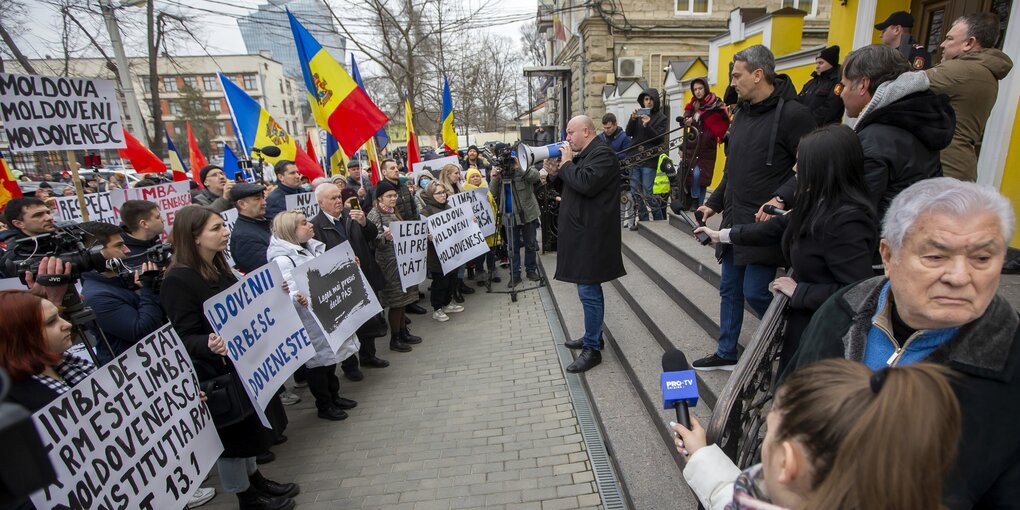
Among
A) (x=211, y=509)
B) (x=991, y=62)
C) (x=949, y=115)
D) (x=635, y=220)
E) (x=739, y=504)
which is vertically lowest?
(x=211, y=509)

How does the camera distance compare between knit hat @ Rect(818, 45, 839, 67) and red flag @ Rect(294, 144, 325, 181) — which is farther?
red flag @ Rect(294, 144, 325, 181)

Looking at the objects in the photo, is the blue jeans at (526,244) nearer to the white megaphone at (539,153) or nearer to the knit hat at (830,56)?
the white megaphone at (539,153)

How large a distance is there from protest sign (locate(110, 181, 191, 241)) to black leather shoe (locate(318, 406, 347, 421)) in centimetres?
376

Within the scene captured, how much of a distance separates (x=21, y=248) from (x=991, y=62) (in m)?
6.03

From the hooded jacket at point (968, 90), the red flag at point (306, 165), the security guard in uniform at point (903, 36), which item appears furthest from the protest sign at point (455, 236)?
the security guard in uniform at point (903, 36)

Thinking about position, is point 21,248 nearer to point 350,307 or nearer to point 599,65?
point 350,307

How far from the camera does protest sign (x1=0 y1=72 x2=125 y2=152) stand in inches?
150

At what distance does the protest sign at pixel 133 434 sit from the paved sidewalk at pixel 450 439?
100cm

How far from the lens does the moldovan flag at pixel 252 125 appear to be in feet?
23.2

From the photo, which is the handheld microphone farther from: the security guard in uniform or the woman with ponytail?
the security guard in uniform

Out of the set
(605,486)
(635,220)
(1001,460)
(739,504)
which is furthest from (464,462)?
(635,220)

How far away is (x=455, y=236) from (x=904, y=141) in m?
4.82

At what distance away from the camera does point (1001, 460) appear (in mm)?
1117

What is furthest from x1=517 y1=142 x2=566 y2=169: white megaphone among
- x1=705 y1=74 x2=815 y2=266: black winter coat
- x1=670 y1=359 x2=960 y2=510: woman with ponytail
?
x1=670 y1=359 x2=960 y2=510: woman with ponytail
